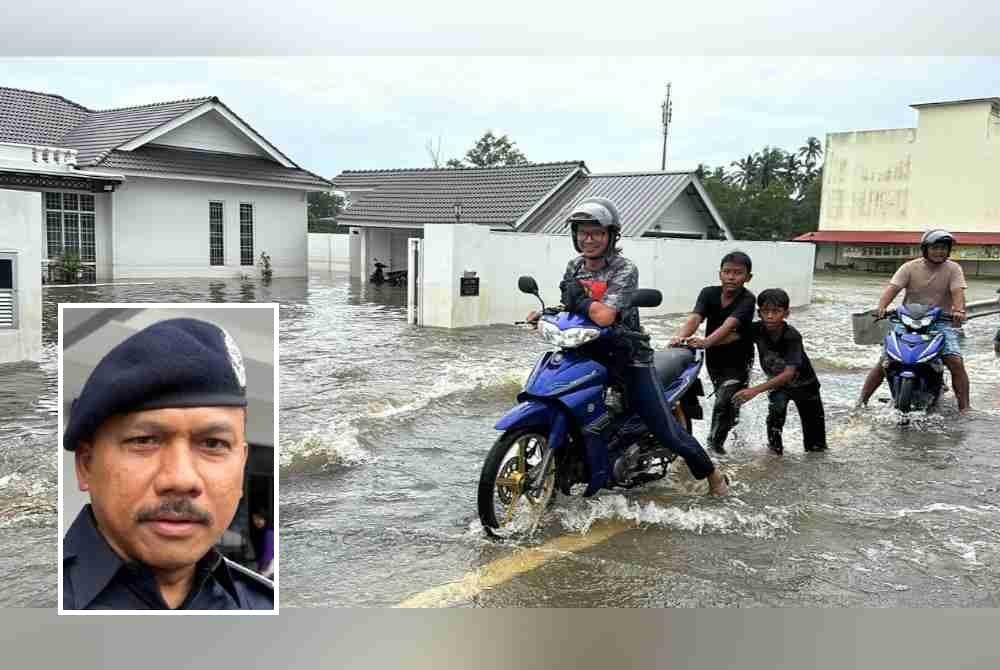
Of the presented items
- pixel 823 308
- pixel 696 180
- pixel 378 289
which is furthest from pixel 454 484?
pixel 378 289

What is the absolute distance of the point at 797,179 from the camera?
Result: 170 inches

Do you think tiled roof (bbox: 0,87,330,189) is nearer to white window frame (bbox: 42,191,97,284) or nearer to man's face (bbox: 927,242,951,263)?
white window frame (bbox: 42,191,97,284)

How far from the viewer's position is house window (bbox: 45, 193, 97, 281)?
366cm

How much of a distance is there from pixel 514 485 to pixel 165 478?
1.68 m

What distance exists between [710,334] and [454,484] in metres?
1.74

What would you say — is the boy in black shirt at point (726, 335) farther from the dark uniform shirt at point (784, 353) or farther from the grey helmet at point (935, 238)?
the grey helmet at point (935, 238)

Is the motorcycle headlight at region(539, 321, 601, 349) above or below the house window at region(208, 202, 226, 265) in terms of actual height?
below

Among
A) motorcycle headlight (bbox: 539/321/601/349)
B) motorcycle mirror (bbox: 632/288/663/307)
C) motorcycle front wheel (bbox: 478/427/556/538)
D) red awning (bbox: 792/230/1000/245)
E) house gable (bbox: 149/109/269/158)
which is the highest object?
house gable (bbox: 149/109/269/158)

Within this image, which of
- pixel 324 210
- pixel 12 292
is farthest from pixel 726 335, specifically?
pixel 12 292

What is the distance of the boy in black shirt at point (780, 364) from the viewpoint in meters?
4.97

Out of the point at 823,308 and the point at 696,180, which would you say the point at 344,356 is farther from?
the point at 823,308

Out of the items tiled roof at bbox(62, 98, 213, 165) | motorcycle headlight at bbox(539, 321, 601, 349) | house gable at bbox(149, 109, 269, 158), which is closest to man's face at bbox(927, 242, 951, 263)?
motorcycle headlight at bbox(539, 321, 601, 349)

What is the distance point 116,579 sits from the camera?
2615 mm

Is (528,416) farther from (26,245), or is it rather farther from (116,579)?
(26,245)
